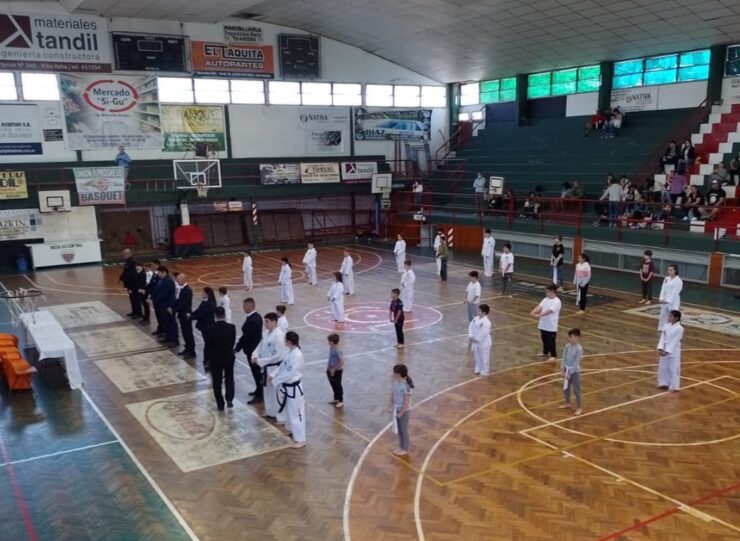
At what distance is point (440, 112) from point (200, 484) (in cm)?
3638

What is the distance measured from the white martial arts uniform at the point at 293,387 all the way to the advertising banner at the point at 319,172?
2623 cm

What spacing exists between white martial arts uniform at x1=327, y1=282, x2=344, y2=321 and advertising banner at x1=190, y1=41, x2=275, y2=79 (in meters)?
20.7

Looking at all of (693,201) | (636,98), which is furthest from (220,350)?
(636,98)

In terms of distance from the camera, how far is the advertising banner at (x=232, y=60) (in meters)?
32.7

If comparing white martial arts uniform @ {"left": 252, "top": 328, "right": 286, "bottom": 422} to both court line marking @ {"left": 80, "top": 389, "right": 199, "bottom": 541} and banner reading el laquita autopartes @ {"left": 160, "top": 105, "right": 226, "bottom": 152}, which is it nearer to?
court line marking @ {"left": 80, "top": 389, "right": 199, "bottom": 541}

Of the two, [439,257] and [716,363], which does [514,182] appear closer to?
[439,257]

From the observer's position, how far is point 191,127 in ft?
108

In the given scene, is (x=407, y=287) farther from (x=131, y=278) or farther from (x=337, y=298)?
(x=131, y=278)

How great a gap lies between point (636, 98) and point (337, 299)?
2256 centimetres

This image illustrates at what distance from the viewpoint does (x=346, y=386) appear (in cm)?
1269

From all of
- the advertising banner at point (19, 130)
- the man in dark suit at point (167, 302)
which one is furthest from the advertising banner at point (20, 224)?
the man in dark suit at point (167, 302)

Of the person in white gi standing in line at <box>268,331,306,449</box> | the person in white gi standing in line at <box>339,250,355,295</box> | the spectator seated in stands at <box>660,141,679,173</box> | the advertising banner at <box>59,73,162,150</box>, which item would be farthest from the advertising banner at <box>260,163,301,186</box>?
the person in white gi standing in line at <box>268,331,306,449</box>

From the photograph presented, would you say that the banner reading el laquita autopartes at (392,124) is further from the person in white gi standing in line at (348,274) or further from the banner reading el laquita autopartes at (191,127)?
the person in white gi standing in line at (348,274)

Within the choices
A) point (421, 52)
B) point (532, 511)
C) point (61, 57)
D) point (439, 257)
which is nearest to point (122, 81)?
point (61, 57)
